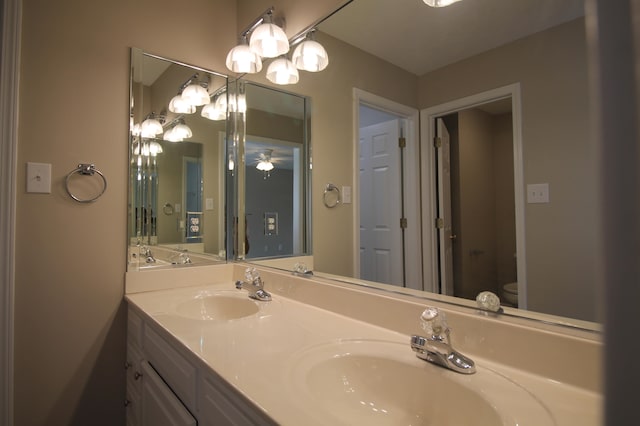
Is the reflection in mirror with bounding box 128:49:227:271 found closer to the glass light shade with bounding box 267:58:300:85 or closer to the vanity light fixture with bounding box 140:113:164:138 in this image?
the vanity light fixture with bounding box 140:113:164:138

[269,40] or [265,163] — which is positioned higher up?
[269,40]

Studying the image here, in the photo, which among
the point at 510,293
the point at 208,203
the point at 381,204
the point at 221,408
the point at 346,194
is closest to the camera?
the point at 221,408

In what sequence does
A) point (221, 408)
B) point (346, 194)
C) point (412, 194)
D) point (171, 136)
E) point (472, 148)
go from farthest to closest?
point (171, 136) < point (346, 194) < point (412, 194) < point (472, 148) < point (221, 408)

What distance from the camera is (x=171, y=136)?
1.72 meters

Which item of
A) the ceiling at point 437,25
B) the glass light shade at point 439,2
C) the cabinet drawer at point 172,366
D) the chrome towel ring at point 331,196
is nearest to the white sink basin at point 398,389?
the cabinet drawer at point 172,366

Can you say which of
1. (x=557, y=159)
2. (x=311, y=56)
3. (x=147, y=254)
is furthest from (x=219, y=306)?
(x=557, y=159)

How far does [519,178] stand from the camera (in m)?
0.79

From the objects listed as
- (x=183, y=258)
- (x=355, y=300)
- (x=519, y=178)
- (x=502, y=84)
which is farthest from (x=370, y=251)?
(x=183, y=258)

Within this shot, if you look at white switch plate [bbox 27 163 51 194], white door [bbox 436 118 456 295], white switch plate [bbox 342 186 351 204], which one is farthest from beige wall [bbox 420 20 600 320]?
white switch plate [bbox 27 163 51 194]

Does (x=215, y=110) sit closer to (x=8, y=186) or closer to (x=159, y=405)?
(x=8, y=186)

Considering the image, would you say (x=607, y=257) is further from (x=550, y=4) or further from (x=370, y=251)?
(x=370, y=251)

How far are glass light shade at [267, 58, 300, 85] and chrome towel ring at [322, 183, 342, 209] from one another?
569 mm

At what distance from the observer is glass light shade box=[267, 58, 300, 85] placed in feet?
5.21

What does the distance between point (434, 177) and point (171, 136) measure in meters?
1.36
